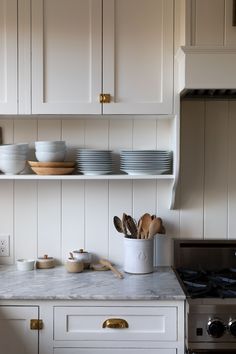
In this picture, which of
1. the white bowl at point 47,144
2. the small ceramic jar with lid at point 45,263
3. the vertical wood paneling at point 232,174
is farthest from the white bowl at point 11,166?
the vertical wood paneling at point 232,174

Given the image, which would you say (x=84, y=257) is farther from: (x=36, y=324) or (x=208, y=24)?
(x=208, y=24)

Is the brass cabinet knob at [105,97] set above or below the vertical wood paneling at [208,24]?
below

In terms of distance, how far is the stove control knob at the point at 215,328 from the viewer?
1628 mm

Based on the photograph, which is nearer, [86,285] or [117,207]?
[86,285]

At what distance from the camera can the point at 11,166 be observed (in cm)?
208

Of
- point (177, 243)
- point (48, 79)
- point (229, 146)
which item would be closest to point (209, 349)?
point (177, 243)

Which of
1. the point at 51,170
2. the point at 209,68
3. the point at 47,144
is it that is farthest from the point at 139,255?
the point at 209,68

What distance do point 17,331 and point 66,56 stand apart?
1.26 metres

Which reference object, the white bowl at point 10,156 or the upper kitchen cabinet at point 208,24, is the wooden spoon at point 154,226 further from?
the upper kitchen cabinet at point 208,24

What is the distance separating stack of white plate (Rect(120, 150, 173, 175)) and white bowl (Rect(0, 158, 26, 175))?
533 millimetres

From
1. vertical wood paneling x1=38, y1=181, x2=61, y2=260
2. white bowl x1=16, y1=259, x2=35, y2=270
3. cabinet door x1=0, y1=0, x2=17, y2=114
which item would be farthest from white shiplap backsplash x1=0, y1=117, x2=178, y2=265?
cabinet door x1=0, y1=0, x2=17, y2=114

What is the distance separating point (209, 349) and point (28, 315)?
0.76 metres

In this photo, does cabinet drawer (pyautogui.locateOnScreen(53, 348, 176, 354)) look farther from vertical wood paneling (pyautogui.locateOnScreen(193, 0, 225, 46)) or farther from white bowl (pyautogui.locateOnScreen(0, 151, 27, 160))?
vertical wood paneling (pyautogui.locateOnScreen(193, 0, 225, 46))

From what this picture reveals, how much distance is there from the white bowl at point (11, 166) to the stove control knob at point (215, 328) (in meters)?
1.16
